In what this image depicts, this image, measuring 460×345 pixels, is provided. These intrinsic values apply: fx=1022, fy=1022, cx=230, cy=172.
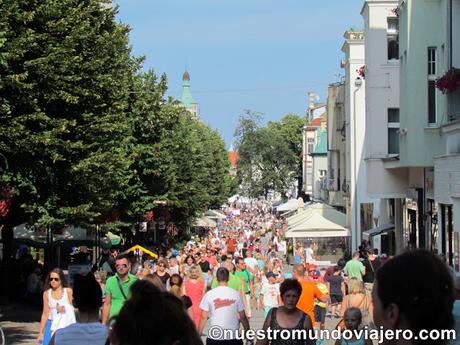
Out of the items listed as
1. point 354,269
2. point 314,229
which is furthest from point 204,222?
point 354,269

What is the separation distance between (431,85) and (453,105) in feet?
9.08

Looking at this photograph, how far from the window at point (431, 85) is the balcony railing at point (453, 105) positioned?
86.7 inches

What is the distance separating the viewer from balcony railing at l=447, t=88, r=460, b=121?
24609mm

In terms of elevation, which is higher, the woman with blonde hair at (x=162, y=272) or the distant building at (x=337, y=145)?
the distant building at (x=337, y=145)

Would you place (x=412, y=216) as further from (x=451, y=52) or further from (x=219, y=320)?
(x=219, y=320)

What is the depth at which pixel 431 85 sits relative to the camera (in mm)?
27656

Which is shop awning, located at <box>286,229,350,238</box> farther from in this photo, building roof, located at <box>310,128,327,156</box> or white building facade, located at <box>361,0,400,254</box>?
building roof, located at <box>310,128,327,156</box>

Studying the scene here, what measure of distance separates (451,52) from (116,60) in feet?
31.2

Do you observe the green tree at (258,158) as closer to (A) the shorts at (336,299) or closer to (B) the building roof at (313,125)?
(B) the building roof at (313,125)

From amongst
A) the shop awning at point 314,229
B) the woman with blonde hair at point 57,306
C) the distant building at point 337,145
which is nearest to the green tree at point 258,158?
the distant building at point 337,145

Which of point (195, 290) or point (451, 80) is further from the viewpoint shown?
point (451, 80)

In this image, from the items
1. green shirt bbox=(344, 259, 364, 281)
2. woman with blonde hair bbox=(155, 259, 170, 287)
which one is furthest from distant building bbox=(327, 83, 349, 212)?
woman with blonde hair bbox=(155, 259, 170, 287)

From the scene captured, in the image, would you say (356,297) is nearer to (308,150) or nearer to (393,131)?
(393,131)

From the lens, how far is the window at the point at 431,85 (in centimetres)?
2750
